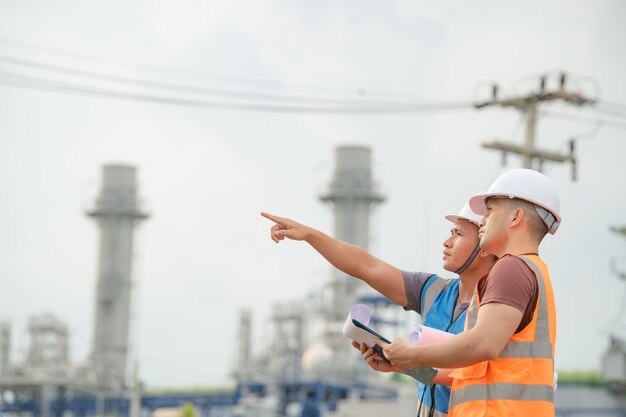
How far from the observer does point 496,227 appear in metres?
4.10

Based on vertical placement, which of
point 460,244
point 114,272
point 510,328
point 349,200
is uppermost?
point 349,200

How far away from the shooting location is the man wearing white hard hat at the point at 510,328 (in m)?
3.78

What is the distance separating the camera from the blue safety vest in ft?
15.5

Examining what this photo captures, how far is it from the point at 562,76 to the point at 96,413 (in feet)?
117

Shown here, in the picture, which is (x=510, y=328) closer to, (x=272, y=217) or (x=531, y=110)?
(x=272, y=217)

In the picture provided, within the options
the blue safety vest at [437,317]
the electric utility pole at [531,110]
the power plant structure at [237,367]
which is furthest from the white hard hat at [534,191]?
the power plant structure at [237,367]

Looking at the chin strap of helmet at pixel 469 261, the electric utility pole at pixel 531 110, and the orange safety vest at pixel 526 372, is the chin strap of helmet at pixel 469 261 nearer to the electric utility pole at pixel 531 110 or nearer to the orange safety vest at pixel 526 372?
the orange safety vest at pixel 526 372

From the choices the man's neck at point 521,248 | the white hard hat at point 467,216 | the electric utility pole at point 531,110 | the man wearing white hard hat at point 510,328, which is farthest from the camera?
the electric utility pole at point 531,110

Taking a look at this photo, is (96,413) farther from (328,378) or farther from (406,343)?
(406,343)

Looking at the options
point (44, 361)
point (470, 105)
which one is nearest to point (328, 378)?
point (44, 361)

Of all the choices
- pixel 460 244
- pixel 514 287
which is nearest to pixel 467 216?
pixel 460 244

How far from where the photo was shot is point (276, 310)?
56.8 metres

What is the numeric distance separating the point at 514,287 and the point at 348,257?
112 cm

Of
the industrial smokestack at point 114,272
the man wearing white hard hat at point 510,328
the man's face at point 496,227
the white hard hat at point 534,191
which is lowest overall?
the man wearing white hard hat at point 510,328
